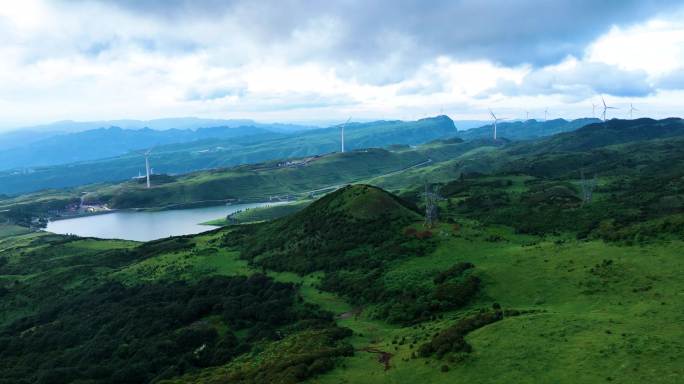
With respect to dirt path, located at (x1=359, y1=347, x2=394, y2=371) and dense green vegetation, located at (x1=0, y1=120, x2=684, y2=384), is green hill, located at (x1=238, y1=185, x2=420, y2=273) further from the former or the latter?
dirt path, located at (x1=359, y1=347, x2=394, y2=371)

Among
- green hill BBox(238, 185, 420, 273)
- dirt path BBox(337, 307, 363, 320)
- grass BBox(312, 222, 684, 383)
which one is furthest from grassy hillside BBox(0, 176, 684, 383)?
dirt path BBox(337, 307, 363, 320)

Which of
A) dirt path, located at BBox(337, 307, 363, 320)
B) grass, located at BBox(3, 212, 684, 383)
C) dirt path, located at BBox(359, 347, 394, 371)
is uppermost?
grass, located at BBox(3, 212, 684, 383)

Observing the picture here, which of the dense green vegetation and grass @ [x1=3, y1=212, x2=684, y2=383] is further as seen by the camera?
the dense green vegetation

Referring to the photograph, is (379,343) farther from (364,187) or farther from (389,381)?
(364,187)

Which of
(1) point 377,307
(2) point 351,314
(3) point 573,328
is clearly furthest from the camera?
(2) point 351,314

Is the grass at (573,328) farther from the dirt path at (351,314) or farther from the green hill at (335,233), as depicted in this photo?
the green hill at (335,233)

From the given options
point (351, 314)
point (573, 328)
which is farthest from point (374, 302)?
point (573, 328)

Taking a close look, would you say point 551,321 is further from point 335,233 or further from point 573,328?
point 335,233

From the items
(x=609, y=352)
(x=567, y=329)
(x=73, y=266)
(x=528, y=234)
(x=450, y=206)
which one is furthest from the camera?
(x=450, y=206)

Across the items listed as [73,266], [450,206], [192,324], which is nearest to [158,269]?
[73,266]

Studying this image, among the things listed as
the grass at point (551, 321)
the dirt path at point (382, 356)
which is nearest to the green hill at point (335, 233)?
the grass at point (551, 321)

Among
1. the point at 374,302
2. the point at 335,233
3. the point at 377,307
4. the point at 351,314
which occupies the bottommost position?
the point at 351,314
